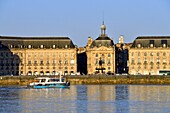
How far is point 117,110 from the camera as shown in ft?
302

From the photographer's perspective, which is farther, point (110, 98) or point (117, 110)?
point (110, 98)

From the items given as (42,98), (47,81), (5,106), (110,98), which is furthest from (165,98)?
(47,81)

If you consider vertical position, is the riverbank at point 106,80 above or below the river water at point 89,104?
above

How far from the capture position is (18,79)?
181000mm

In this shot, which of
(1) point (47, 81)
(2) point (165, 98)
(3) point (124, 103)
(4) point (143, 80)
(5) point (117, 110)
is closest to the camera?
(5) point (117, 110)

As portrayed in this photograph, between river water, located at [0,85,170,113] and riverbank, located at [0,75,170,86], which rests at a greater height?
riverbank, located at [0,75,170,86]

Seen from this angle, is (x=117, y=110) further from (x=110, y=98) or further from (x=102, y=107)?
(x=110, y=98)

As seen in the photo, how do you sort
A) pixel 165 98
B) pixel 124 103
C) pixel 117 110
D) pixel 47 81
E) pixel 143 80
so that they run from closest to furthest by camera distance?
1. pixel 117 110
2. pixel 124 103
3. pixel 165 98
4. pixel 47 81
5. pixel 143 80

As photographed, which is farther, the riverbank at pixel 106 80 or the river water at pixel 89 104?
the riverbank at pixel 106 80

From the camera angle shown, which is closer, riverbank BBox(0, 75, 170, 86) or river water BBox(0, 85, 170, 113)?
river water BBox(0, 85, 170, 113)

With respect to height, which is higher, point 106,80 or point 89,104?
point 106,80

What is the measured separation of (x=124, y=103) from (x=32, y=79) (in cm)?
7956

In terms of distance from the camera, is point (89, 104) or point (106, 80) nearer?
point (89, 104)

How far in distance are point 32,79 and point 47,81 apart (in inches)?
811
